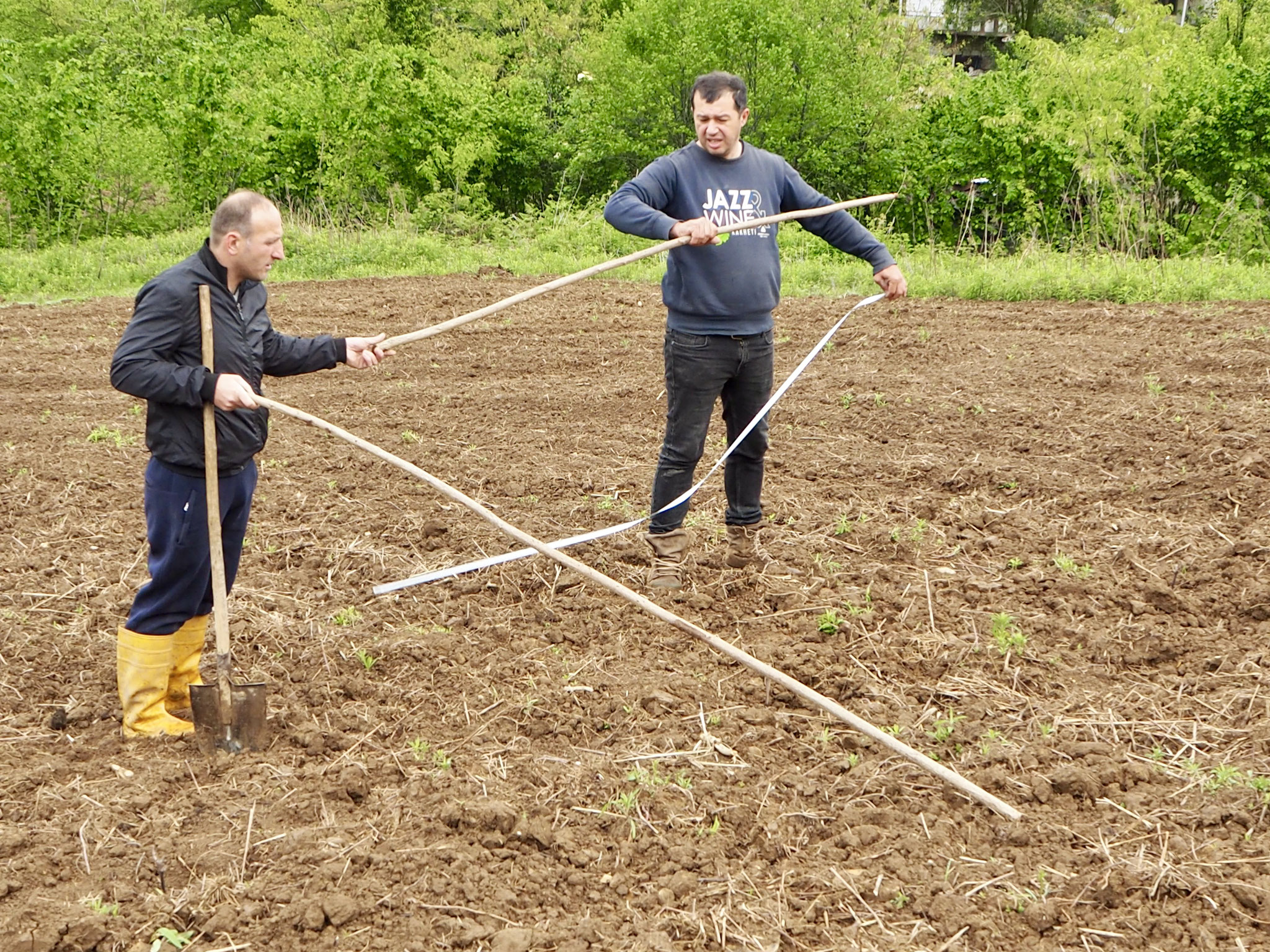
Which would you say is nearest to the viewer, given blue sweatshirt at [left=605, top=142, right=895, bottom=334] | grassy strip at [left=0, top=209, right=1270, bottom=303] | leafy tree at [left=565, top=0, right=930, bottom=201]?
blue sweatshirt at [left=605, top=142, right=895, bottom=334]

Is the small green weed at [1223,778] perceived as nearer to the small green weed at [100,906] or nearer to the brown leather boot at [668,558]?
the brown leather boot at [668,558]

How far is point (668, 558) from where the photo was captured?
18.1 ft

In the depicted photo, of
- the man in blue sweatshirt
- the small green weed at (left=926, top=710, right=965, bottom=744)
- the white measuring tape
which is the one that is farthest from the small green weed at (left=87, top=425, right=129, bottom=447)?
the small green weed at (left=926, top=710, right=965, bottom=744)

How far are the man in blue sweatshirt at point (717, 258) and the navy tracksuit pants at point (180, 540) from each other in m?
1.88

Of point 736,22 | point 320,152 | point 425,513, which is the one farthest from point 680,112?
point 425,513

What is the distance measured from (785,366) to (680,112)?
12.8 meters

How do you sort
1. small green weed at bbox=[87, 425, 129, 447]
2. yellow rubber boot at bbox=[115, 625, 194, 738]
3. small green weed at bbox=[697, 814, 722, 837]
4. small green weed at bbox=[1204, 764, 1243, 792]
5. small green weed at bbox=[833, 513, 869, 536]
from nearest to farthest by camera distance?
1. small green weed at bbox=[697, 814, 722, 837]
2. small green weed at bbox=[1204, 764, 1243, 792]
3. yellow rubber boot at bbox=[115, 625, 194, 738]
4. small green weed at bbox=[833, 513, 869, 536]
5. small green weed at bbox=[87, 425, 129, 447]

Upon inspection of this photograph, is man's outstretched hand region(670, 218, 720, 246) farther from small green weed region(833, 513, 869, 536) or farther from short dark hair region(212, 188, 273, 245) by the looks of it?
small green weed region(833, 513, 869, 536)

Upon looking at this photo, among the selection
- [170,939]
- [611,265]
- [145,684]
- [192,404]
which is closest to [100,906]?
[170,939]

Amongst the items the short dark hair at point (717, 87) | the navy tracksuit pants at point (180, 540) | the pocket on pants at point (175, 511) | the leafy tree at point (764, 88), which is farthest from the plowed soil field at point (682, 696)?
the leafy tree at point (764, 88)

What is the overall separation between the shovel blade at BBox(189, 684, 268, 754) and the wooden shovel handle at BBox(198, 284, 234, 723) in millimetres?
28

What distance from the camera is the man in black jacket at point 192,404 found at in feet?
12.2

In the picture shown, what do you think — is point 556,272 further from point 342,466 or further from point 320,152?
point 342,466

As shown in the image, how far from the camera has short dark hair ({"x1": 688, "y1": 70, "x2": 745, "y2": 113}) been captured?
4.82 m
